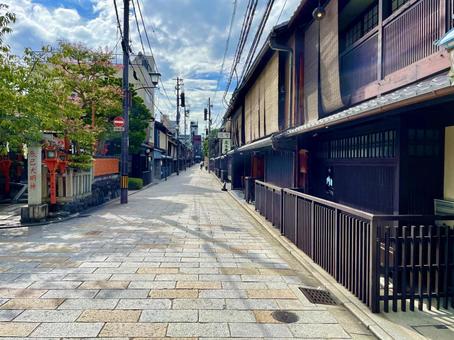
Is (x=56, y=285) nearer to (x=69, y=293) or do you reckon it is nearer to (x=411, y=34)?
(x=69, y=293)

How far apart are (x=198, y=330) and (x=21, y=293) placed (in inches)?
111

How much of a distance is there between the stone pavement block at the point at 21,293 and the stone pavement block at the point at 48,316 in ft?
1.79

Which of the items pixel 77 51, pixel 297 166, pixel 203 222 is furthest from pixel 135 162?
pixel 297 166

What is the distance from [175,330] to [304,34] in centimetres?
951

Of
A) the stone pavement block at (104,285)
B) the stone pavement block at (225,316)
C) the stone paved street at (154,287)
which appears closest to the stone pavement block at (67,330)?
the stone paved street at (154,287)

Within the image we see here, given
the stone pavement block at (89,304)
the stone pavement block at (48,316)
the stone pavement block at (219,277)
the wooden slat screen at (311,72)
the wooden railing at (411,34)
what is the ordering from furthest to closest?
the wooden slat screen at (311,72) < the stone pavement block at (219,277) < the wooden railing at (411,34) < the stone pavement block at (89,304) < the stone pavement block at (48,316)

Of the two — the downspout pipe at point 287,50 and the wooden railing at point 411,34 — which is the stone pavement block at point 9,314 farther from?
the downspout pipe at point 287,50

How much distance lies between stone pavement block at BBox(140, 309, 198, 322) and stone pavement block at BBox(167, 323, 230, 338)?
4.7 inches

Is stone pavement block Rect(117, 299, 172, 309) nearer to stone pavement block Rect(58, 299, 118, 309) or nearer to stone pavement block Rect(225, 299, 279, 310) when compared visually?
stone pavement block Rect(58, 299, 118, 309)

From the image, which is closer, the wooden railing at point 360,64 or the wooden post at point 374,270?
the wooden post at point 374,270

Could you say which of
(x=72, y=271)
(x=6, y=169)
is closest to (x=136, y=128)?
(x=6, y=169)

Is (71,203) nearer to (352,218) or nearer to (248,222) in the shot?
(248,222)

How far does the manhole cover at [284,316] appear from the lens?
3.85 metres

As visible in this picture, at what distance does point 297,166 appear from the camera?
9.70 meters
